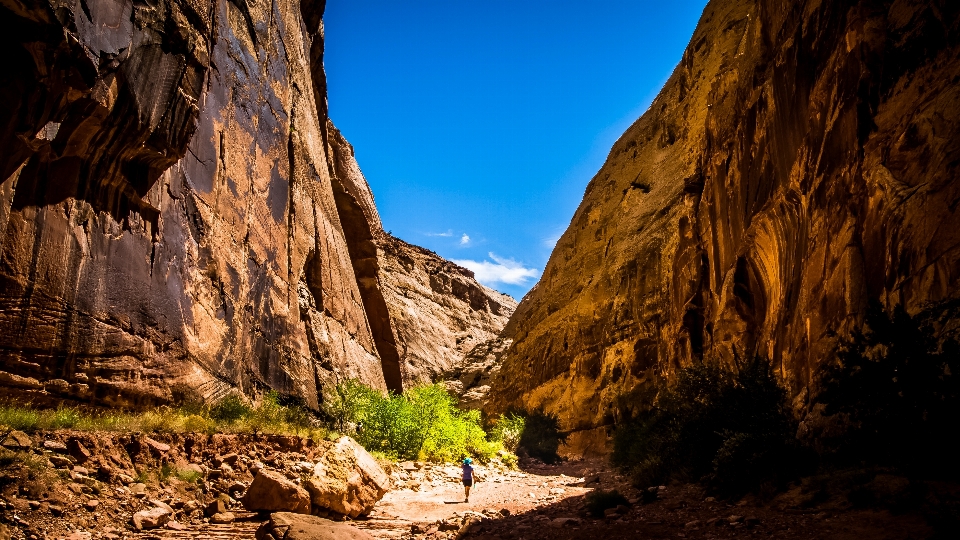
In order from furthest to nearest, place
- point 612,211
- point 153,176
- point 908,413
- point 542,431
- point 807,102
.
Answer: point 612,211 → point 542,431 → point 807,102 → point 153,176 → point 908,413

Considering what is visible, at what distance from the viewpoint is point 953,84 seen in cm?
761

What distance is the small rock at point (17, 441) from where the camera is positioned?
635 centimetres

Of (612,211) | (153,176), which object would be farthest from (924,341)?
(612,211)

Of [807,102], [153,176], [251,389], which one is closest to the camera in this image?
[153,176]

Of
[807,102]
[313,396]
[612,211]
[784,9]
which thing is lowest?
[313,396]

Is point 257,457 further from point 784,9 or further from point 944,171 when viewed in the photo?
point 784,9

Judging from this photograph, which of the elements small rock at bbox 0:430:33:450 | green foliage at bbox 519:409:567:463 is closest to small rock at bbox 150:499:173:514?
small rock at bbox 0:430:33:450

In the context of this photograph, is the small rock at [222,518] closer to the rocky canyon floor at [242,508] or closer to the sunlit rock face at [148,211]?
the rocky canyon floor at [242,508]

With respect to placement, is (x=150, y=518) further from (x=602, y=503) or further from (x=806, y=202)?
(x=806, y=202)

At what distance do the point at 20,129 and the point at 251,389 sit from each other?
25.6ft

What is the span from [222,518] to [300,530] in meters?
2.43

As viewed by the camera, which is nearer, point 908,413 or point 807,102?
point 908,413

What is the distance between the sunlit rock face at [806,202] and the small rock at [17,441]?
1166 cm

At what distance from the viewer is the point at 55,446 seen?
6.91 meters
